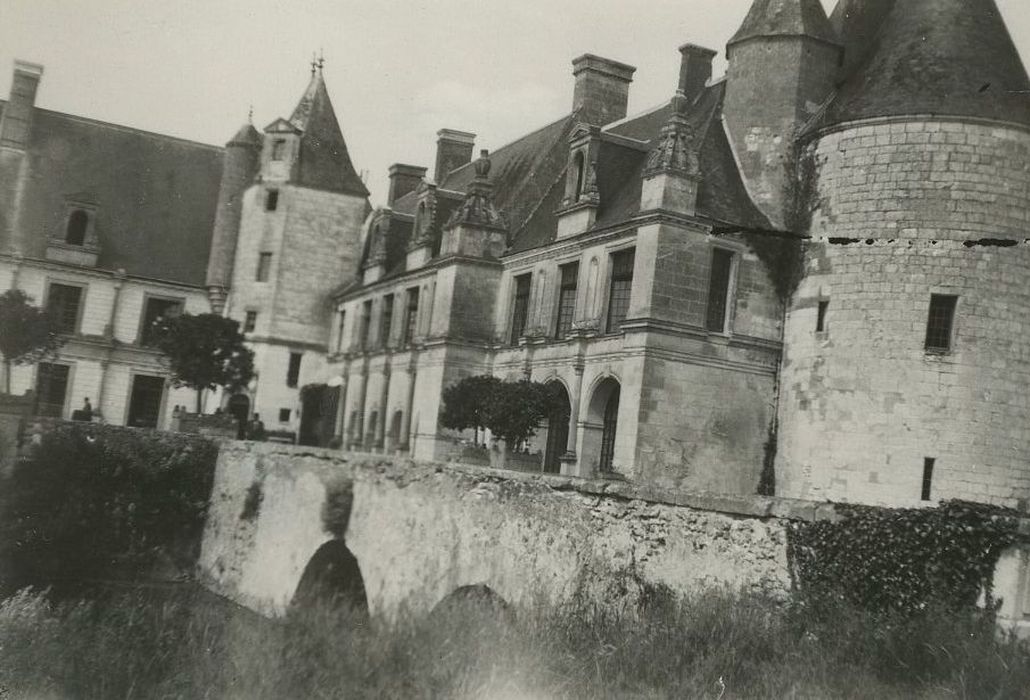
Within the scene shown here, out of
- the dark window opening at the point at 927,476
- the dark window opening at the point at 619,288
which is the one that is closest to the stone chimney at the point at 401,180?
the dark window opening at the point at 619,288

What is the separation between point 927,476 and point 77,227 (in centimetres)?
3123

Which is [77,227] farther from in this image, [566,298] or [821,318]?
[821,318]

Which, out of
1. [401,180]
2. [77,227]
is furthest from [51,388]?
[401,180]

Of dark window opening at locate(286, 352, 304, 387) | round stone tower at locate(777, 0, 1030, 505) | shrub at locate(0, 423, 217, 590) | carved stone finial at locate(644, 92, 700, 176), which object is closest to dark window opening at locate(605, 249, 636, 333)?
carved stone finial at locate(644, 92, 700, 176)

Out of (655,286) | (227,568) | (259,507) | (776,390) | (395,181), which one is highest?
(395,181)

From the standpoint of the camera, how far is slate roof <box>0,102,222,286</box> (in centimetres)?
3825

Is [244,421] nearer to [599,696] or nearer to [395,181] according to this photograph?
[395,181]

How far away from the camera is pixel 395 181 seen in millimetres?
43750

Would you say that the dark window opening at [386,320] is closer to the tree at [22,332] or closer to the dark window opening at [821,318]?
the tree at [22,332]

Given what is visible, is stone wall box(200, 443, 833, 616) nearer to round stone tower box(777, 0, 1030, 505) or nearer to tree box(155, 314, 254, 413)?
round stone tower box(777, 0, 1030, 505)

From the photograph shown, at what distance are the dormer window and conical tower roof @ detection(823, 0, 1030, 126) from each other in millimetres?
22981

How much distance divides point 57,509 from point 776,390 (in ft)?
53.8

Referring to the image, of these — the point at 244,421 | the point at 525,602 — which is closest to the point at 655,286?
the point at 525,602

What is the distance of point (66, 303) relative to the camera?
37.8 metres
